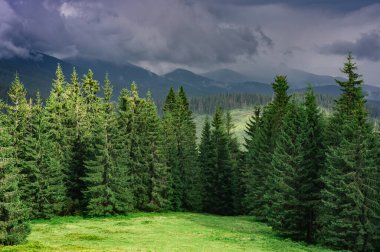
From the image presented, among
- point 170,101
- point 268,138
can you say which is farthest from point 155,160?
point 170,101

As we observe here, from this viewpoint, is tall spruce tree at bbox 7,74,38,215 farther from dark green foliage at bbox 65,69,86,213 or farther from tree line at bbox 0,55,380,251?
dark green foliage at bbox 65,69,86,213

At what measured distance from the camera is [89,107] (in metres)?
66.9

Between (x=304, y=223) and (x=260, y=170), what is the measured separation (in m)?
18.7

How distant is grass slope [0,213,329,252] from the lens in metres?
29.2

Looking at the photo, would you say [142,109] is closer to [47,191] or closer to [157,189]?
[157,189]

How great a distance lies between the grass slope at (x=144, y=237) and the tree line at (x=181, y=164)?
3.12 m

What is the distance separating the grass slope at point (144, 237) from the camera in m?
29.2

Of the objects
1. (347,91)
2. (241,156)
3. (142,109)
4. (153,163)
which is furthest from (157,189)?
(347,91)

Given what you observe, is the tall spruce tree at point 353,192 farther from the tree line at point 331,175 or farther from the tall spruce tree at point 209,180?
the tall spruce tree at point 209,180

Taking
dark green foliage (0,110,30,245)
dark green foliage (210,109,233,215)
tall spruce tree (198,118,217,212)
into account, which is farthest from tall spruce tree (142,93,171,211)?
dark green foliage (0,110,30,245)

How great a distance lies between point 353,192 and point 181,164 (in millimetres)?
42571

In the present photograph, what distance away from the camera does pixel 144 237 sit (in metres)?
35.9

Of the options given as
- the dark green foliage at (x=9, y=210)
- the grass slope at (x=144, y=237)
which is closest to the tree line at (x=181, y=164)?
the dark green foliage at (x=9, y=210)

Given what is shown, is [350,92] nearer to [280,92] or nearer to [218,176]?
[280,92]
